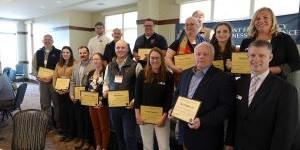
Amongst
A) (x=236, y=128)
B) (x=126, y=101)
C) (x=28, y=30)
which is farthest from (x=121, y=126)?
(x=28, y=30)

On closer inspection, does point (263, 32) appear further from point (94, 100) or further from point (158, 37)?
point (94, 100)

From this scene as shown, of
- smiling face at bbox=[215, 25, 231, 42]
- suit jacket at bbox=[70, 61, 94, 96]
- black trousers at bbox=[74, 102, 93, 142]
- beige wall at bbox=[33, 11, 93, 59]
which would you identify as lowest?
black trousers at bbox=[74, 102, 93, 142]

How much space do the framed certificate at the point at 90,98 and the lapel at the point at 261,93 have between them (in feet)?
6.70

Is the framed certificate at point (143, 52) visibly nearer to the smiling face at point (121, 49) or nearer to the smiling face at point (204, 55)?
the smiling face at point (121, 49)

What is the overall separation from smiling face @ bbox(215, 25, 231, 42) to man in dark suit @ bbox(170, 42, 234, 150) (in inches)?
23.8

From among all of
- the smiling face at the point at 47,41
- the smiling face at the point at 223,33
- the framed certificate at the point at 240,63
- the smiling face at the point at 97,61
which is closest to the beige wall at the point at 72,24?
the smiling face at the point at 47,41

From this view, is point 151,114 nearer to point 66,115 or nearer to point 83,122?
point 83,122

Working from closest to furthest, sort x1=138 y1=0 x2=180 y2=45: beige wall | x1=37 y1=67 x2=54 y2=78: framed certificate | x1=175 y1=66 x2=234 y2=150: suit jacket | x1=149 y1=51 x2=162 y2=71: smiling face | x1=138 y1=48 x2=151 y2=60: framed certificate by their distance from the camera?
x1=175 y1=66 x2=234 y2=150: suit jacket → x1=149 y1=51 x2=162 y2=71: smiling face → x1=138 y1=48 x2=151 y2=60: framed certificate → x1=37 y1=67 x2=54 y2=78: framed certificate → x1=138 y1=0 x2=180 y2=45: beige wall

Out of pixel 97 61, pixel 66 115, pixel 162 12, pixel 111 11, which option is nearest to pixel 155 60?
pixel 97 61

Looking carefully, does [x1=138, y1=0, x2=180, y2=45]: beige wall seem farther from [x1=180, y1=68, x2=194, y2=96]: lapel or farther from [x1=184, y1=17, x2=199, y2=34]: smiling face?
[x1=180, y1=68, x2=194, y2=96]: lapel

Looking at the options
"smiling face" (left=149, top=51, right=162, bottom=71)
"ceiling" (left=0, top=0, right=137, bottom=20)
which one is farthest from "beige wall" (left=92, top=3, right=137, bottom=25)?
"smiling face" (left=149, top=51, right=162, bottom=71)

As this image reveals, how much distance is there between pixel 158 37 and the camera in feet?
11.8

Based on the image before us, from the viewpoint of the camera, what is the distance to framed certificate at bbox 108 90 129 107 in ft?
9.18

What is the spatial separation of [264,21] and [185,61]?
0.83 meters
